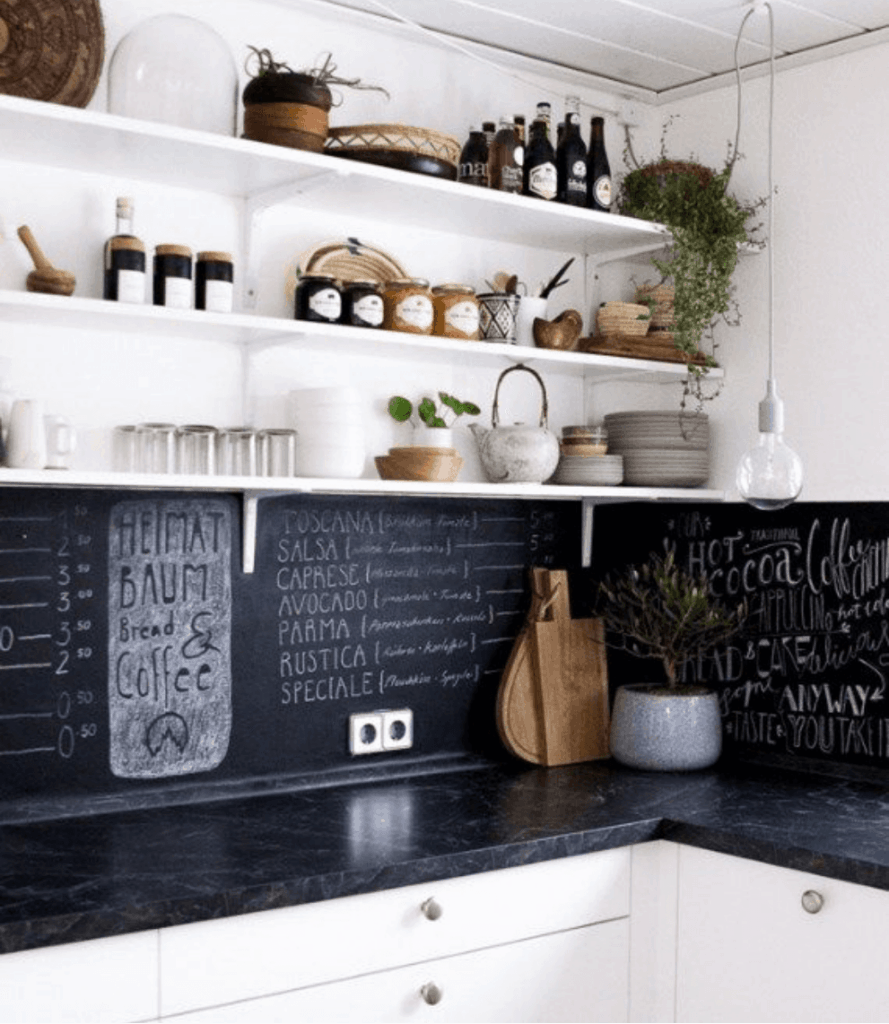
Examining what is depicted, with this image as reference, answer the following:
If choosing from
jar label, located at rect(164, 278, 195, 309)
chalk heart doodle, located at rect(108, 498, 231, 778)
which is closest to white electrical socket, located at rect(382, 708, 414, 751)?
chalk heart doodle, located at rect(108, 498, 231, 778)

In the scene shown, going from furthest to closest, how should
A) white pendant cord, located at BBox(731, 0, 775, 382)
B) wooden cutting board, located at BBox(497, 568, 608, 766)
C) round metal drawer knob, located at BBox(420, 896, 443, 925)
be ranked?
1. wooden cutting board, located at BBox(497, 568, 608, 766)
2. white pendant cord, located at BBox(731, 0, 775, 382)
3. round metal drawer knob, located at BBox(420, 896, 443, 925)

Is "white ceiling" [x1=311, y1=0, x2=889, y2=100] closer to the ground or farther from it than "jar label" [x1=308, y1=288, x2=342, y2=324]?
farther from it

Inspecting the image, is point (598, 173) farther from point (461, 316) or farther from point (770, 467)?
point (770, 467)

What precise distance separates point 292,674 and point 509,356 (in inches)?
33.1

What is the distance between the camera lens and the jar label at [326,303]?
290 cm

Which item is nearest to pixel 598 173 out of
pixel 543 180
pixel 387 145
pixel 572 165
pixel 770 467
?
pixel 572 165

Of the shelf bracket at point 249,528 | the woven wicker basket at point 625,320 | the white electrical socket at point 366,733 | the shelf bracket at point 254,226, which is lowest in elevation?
the white electrical socket at point 366,733

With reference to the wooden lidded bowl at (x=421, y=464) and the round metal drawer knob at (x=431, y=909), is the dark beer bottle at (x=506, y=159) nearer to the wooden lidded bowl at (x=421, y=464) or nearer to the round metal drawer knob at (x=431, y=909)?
the wooden lidded bowl at (x=421, y=464)

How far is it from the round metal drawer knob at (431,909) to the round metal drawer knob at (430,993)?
0.12 m

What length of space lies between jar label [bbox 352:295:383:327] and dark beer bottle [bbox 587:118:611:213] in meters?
0.67

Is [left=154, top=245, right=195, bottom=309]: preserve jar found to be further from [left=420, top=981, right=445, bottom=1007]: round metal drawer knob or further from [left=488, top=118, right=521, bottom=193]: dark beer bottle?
[left=420, top=981, right=445, bottom=1007]: round metal drawer knob

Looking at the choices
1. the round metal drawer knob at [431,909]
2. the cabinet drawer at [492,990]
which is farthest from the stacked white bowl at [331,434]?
the cabinet drawer at [492,990]

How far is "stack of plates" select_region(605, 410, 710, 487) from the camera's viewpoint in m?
3.43

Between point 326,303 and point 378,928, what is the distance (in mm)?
1217
